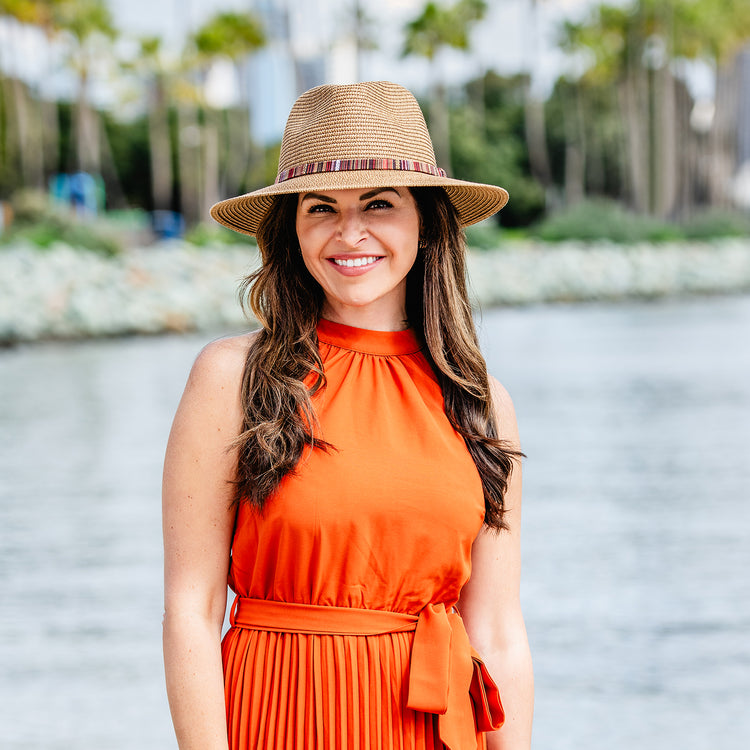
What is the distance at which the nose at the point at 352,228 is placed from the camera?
1.76 m

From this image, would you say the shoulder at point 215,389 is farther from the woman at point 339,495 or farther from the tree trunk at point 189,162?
the tree trunk at point 189,162

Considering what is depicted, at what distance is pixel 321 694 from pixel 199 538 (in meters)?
0.30

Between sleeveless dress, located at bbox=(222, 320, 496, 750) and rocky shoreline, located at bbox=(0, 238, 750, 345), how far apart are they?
774 centimetres

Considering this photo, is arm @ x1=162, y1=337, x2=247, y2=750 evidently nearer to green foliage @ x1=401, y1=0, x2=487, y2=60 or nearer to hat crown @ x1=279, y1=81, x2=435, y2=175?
hat crown @ x1=279, y1=81, x2=435, y2=175

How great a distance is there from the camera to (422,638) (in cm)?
173

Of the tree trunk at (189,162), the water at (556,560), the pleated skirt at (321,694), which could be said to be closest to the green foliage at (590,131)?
the tree trunk at (189,162)

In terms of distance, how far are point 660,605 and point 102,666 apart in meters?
2.19

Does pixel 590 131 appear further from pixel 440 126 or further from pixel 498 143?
pixel 440 126

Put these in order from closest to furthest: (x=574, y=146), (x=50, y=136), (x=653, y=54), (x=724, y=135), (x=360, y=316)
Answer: (x=360, y=316), (x=653, y=54), (x=50, y=136), (x=574, y=146), (x=724, y=135)

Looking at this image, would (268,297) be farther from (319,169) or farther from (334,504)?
(334,504)

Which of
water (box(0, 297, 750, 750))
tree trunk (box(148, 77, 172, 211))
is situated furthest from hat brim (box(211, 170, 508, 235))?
tree trunk (box(148, 77, 172, 211))

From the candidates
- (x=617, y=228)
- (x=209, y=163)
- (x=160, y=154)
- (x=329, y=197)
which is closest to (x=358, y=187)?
(x=329, y=197)

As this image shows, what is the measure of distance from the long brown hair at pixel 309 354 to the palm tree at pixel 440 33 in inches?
1570

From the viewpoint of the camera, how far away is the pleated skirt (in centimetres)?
169
